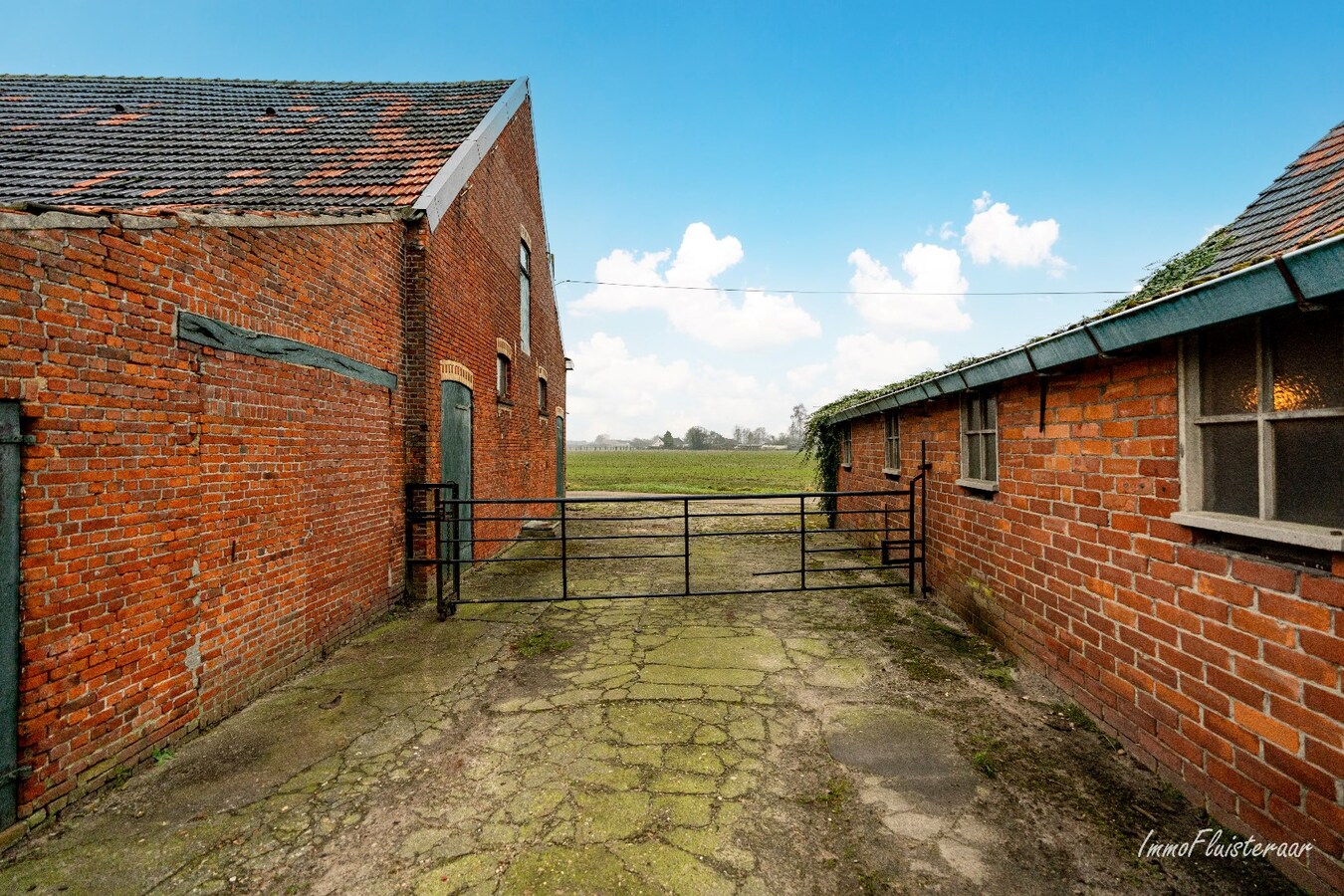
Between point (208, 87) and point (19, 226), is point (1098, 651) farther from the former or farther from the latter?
point (208, 87)

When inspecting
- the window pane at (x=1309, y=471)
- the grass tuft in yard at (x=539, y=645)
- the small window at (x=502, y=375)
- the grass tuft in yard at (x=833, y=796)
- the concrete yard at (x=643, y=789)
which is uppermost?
the small window at (x=502, y=375)

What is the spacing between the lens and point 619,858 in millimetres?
2199

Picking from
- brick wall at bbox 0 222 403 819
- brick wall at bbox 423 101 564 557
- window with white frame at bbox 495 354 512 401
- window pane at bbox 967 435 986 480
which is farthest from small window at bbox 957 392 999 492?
window with white frame at bbox 495 354 512 401

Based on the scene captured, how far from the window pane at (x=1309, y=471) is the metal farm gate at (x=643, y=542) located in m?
2.53

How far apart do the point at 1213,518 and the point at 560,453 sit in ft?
42.2

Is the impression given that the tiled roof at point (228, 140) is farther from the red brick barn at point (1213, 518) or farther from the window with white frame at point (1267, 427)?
the window with white frame at point (1267, 427)

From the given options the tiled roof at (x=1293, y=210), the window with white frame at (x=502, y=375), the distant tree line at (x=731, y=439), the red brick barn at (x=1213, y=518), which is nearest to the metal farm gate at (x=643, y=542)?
the red brick barn at (x=1213, y=518)

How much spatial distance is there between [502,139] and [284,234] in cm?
520

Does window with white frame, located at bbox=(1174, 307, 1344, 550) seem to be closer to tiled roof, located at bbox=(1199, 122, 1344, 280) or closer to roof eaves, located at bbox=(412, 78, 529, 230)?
tiled roof, located at bbox=(1199, 122, 1344, 280)

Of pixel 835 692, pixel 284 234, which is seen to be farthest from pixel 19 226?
pixel 835 692

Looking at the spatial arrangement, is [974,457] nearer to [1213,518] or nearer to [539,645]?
[1213,518]

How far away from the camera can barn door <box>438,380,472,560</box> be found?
627cm

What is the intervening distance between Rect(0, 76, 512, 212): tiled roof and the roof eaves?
0.44ft

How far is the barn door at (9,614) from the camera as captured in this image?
7.57 ft
